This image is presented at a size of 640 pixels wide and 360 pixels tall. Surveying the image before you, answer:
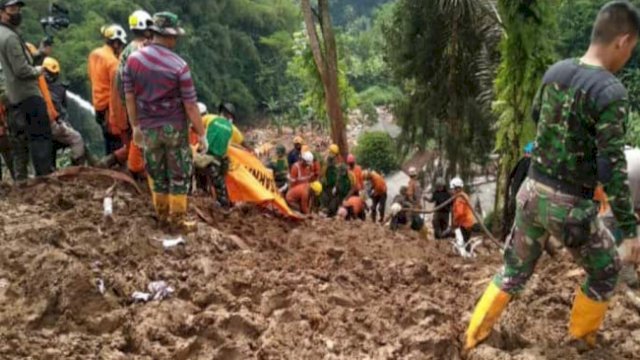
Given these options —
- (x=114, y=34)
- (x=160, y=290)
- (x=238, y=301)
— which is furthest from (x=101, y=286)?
(x=114, y=34)

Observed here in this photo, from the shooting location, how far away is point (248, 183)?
7.23m

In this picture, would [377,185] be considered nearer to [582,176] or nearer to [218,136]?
[218,136]

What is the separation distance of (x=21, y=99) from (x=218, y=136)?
180cm

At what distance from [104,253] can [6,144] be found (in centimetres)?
316

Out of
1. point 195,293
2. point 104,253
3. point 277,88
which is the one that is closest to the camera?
point 195,293

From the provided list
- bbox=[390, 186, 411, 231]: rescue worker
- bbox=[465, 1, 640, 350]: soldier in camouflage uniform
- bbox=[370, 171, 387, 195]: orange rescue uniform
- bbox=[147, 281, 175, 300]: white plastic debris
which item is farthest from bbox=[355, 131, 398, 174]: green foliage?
bbox=[465, 1, 640, 350]: soldier in camouflage uniform

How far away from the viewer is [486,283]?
495 centimetres

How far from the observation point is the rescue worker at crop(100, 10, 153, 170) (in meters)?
6.29

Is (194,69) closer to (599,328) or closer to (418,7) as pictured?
(418,7)

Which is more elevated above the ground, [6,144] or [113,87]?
[113,87]

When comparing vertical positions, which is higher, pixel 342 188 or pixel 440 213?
pixel 342 188

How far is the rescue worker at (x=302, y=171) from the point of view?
10219 millimetres

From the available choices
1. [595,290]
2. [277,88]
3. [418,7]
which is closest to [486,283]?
[595,290]

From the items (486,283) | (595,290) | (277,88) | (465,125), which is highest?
(595,290)
